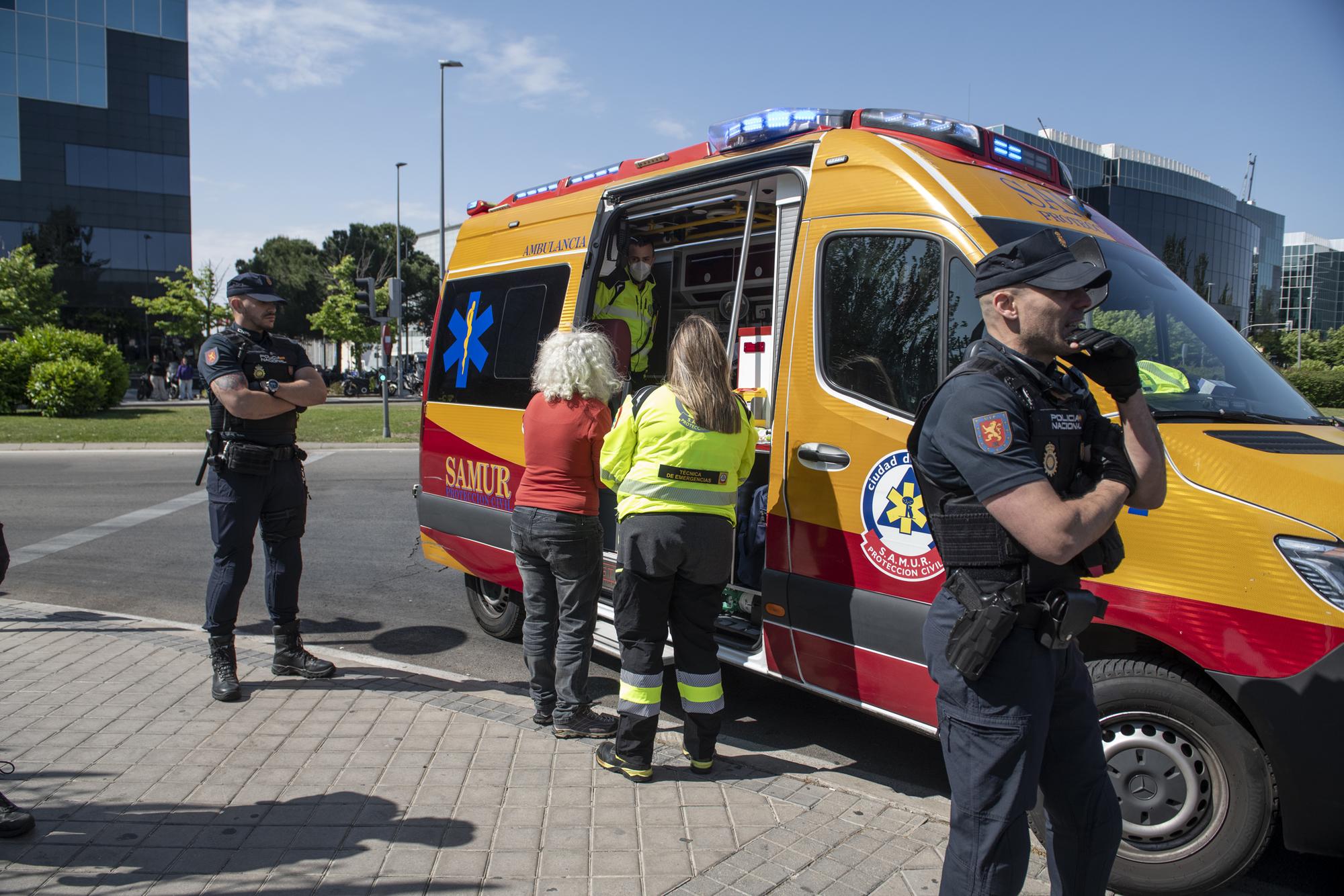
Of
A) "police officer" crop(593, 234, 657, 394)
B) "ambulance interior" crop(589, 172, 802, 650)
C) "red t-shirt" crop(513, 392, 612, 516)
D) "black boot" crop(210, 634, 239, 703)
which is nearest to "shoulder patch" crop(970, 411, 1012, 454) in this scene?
"ambulance interior" crop(589, 172, 802, 650)

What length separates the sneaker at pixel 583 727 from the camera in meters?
4.17

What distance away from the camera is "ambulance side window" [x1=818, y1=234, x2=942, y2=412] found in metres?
3.59

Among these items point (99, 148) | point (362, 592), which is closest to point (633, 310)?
point (362, 592)

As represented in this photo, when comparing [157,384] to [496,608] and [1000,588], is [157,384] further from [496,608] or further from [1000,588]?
[1000,588]

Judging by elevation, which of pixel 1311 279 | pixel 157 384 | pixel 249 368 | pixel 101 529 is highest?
pixel 1311 279

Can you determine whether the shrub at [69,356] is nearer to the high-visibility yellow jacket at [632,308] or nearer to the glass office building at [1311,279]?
the high-visibility yellow jacket at [632,308]

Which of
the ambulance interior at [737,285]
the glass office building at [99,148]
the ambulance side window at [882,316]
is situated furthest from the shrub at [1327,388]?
the glass office building at [99,148]

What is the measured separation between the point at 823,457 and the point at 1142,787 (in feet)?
5.15

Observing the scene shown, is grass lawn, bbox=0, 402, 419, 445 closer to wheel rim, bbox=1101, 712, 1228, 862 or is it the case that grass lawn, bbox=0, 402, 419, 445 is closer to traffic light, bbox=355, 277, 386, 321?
traffic light, bbox=355, 277, 386, 321

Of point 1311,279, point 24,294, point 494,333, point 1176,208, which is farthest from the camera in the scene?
point 1311,279

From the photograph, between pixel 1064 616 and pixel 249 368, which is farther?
pixel 249 368

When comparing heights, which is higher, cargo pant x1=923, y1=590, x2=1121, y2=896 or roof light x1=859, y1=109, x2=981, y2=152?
roof light x1=859, y1=109, x2=981, y2=152

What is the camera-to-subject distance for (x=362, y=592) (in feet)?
23.5

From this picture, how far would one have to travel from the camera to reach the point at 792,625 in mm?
3900
